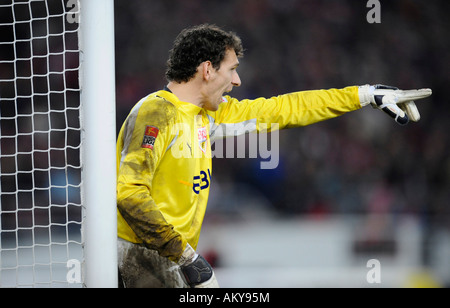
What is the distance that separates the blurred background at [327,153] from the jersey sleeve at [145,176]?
3.12m

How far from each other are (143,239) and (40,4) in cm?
570

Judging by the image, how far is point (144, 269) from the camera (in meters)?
2.60

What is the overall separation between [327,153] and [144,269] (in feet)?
16.6

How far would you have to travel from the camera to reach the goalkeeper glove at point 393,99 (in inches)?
107

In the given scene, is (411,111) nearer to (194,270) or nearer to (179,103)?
(179,103)

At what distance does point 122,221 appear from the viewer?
8.51 ft

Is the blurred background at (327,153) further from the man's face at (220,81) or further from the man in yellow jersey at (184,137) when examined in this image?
the man's face at (220,81)

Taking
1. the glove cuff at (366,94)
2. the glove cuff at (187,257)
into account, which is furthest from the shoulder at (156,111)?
the glove cuff at (366,94)

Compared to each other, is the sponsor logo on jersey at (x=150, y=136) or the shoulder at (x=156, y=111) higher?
the shoulder at (x=156, y=111)

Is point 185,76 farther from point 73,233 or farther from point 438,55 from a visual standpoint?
point 438,55

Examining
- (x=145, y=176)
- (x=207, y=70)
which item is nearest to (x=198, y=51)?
(x=207, y=70)

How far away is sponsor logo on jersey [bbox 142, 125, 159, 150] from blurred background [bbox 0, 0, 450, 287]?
205 cm

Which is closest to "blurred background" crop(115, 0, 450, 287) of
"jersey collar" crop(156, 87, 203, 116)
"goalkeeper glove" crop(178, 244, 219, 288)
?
"goalkeeper glove" crop(178, 244, 219, 288)
